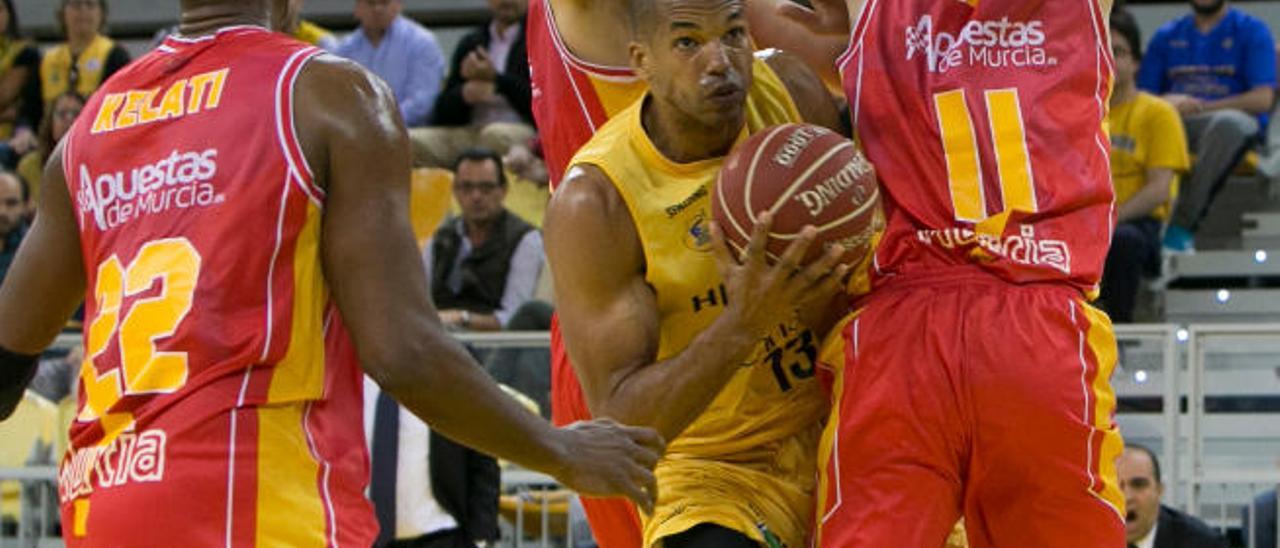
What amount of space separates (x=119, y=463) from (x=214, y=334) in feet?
0.93

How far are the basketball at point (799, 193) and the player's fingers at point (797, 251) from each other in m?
0.02

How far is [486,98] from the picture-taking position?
12.7 m

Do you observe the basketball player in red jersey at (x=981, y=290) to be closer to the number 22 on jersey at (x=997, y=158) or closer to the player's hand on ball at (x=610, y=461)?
the number 22 on jersey at (x=997, y=158)

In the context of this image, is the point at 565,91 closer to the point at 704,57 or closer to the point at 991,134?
the point at 704,57

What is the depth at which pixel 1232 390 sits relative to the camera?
9.58 m

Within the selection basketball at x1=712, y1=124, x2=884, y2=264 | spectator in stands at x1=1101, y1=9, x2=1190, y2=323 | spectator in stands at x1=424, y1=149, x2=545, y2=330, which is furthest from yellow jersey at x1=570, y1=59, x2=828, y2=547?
spectator in stands at x1=1101, y1=9, x2=1190, y2=323

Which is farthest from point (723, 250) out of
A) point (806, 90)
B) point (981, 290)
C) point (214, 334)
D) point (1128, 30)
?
point (1128, 30)

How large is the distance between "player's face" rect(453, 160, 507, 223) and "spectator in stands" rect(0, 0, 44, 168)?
4284 millimetres

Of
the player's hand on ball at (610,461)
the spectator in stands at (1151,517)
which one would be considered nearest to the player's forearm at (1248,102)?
the spectator in stands at (1151,517)

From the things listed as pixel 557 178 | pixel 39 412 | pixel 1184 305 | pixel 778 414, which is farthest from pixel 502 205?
pixel 778 414

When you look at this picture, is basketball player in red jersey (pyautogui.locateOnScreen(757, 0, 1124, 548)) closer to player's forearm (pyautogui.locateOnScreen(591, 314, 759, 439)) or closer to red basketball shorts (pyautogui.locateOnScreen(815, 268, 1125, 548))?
red basketball shorts (pyautogui.locateOnScreen(815, 268, 1125, 548))

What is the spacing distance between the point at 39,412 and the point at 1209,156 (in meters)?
6.11

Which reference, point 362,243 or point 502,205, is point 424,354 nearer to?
point 362,243

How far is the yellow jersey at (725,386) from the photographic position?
16.0 feet
